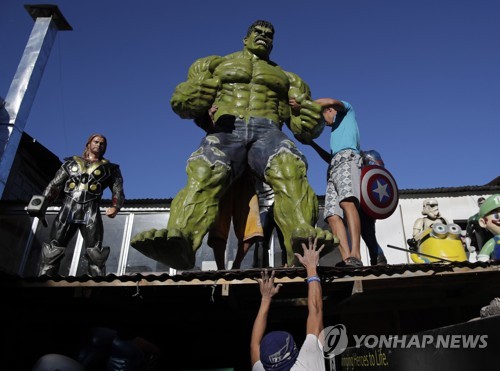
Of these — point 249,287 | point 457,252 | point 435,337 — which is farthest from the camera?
point 457,252

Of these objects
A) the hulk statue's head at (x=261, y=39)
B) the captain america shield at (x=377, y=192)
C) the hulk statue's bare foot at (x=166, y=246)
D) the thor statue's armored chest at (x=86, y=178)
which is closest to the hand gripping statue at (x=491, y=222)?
the captain america shield at (x=377, y=192)

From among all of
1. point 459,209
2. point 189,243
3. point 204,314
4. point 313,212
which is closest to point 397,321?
point 313,212

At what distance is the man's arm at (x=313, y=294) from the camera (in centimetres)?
280

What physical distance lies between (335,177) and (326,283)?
2078mm

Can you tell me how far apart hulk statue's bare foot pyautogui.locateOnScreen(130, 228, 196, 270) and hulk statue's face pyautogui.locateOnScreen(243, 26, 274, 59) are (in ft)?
8.75

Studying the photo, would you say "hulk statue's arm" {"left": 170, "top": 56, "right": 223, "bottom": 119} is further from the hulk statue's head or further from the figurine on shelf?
the figurine on shelf

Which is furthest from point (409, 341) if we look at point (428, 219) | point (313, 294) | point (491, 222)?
point (428, 219)

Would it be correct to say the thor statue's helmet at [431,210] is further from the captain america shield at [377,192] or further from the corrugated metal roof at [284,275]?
the corrugated metal roof at [284,275]

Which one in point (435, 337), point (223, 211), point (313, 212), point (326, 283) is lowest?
point (435, 337)

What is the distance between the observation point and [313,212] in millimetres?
4211

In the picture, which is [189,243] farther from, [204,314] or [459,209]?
[459,209]

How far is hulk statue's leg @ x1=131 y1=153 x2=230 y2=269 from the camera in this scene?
3693 millimetres

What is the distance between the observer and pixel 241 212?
5152 mm

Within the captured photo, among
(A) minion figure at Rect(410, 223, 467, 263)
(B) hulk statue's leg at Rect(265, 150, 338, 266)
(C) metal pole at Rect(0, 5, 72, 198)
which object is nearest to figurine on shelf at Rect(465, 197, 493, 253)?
(A) minion figure at Rect(410, 223, 467, 263)
